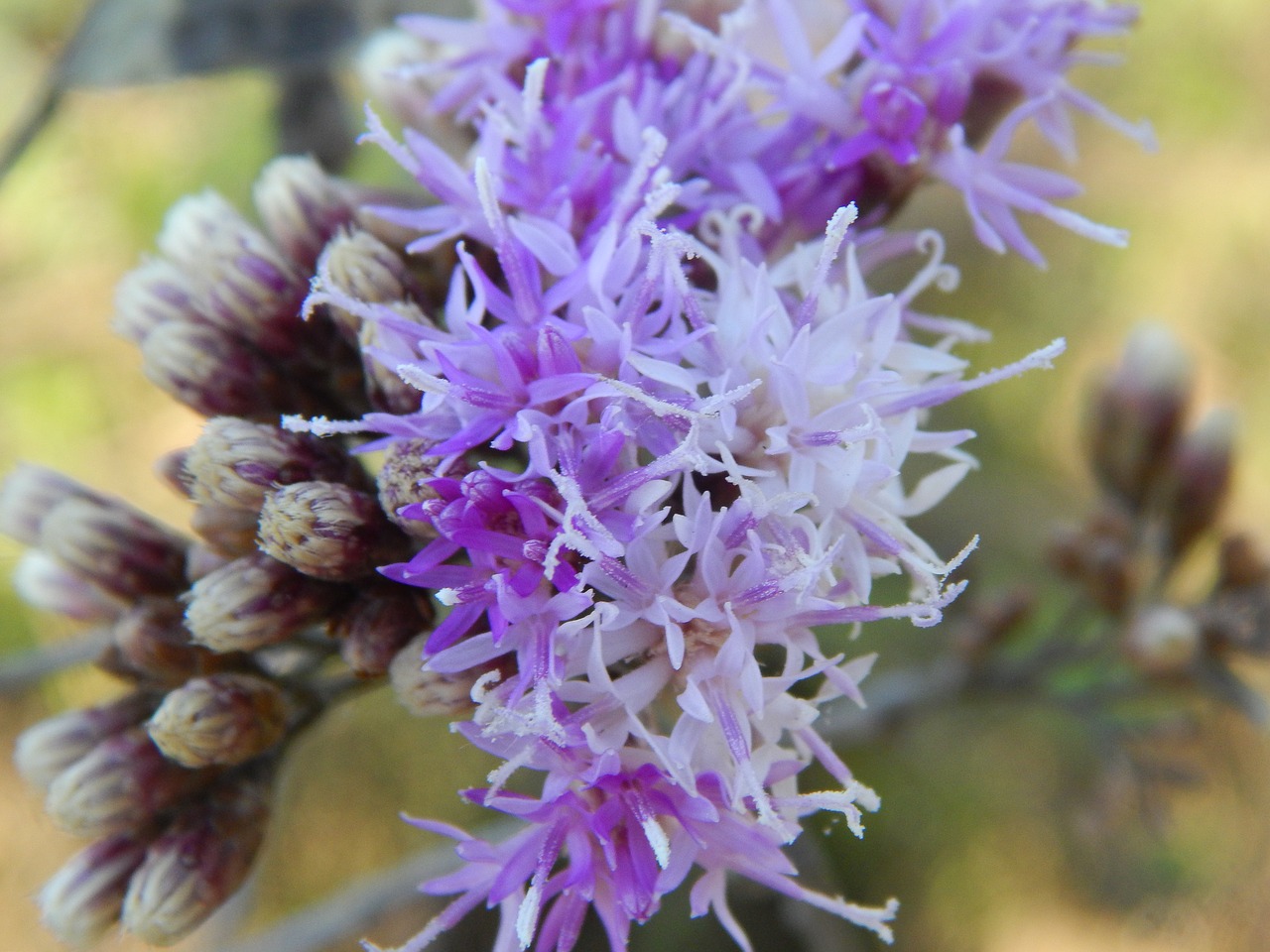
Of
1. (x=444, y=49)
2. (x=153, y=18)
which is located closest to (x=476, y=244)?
(x=444, y=49)

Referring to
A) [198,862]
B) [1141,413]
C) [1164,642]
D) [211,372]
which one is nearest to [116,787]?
[198,862]

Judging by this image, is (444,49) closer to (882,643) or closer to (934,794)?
(882,643)

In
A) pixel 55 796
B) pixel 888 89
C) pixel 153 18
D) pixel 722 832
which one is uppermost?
pixel 153 18

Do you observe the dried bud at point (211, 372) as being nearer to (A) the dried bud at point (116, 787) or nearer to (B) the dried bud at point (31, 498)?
(B) the dried bud at point (31, 498)

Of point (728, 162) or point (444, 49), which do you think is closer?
point (728, 162)

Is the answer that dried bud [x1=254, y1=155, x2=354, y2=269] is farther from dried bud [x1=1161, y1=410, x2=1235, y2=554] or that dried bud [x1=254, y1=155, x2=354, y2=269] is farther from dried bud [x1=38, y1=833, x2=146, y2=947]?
dried bud [x1=1161, y1=410, x2=1235, y2=554]

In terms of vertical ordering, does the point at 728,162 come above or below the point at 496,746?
above

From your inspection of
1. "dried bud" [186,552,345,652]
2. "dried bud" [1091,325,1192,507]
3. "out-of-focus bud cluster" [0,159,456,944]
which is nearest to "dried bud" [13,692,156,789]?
"out-of-focus bud cluster" [0,159,456,944]

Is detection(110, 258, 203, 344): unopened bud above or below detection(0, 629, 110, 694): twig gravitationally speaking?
above
